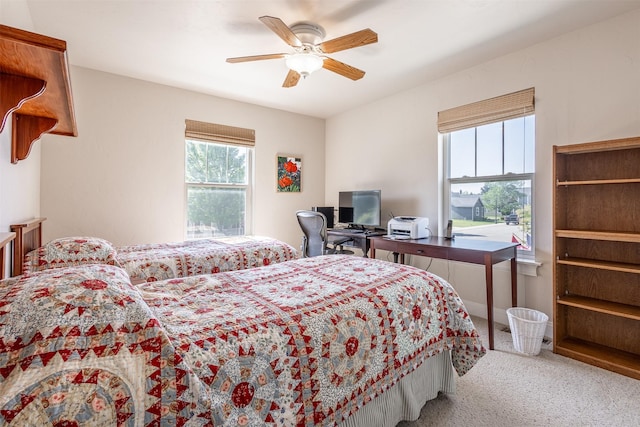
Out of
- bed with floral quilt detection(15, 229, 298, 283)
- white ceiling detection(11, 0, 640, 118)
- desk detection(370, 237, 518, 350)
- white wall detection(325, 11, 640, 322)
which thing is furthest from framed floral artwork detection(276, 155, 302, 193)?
desk detection(370, 237, 518, 350)

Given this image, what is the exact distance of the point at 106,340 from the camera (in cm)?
80

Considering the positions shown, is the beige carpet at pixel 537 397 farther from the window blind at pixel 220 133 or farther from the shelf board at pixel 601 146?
the window blind at pixel 220 133

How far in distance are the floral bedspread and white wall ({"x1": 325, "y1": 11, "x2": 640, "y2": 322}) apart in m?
1.67

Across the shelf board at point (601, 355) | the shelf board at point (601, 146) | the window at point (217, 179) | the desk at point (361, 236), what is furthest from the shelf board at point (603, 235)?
the window at point (217, 179)

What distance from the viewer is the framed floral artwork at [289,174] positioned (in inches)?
174

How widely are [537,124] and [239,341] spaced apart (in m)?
2.96

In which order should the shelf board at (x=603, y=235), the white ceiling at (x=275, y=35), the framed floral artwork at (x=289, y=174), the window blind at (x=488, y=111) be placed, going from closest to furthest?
the shelf board at (x=603, y=235) → the white ceiling at (x=275, y=35) → the window blind at (x=488, y=111) → the framed floral artwork at (x=289, y=174)

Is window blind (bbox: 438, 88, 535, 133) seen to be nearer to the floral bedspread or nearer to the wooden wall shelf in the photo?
the floral bedspread

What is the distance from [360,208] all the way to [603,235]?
2.39 m

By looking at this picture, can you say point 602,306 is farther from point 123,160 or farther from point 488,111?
point 123,160

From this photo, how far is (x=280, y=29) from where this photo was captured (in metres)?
2.00

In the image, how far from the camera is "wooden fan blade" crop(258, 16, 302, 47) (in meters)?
1.88

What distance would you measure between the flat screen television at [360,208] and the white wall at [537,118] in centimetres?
23

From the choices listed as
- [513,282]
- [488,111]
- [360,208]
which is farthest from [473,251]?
[360,208]
